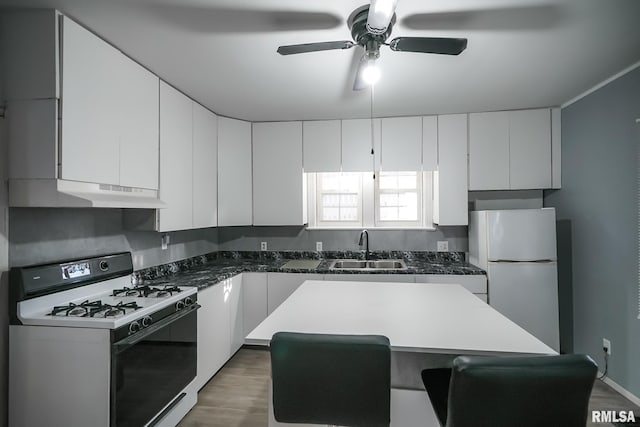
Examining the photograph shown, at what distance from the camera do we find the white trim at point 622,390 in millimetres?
2373

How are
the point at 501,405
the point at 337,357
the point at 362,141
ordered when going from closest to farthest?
the point at 501,405 < the point at 337,357 < the point at 362,141

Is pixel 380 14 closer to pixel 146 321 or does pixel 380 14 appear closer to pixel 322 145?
pixel 146 321

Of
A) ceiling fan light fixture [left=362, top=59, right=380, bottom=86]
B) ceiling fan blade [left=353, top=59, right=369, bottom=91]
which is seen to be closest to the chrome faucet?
ceiling fan blade [left=353, top=59, right=369, bottom=91]

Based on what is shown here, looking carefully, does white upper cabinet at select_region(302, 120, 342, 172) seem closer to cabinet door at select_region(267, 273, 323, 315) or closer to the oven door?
cabinet door at select_region(267, 273, 323, 315)

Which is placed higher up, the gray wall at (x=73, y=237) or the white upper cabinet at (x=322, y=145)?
the white upper cabinet at (x=322, y=145)

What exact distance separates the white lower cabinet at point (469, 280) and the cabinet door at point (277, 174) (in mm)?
1490

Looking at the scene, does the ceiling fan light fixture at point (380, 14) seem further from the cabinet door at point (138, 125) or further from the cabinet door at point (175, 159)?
the cabinet door at point (175, 159)

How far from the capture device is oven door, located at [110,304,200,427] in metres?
1.67

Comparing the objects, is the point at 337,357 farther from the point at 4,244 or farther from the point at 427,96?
the point at 427,96

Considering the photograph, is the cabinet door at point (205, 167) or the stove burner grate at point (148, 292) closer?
the stove burner grate at point (148, 292)

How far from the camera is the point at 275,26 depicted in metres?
1.82

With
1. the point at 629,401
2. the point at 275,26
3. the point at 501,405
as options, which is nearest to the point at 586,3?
the point at 275,26

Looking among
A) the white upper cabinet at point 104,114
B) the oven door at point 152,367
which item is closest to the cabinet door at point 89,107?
the white upper cabinet at point 104,114

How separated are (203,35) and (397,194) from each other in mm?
2656
